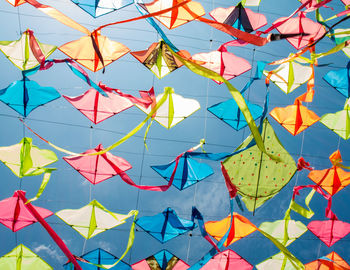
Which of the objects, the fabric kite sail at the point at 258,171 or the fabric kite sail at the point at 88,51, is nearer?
the fabric kite sail at the point at 258,171

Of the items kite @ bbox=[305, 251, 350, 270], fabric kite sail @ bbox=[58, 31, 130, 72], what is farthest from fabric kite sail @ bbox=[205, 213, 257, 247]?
fabric kite sail @ bbox=[58, 31, 130, 72]

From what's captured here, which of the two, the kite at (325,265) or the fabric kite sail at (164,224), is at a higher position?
the fabric kite sail at (164,224)

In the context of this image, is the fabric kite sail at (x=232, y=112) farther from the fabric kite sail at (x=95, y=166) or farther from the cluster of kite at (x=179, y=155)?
the fabric kite sail at (x=95, y=166)

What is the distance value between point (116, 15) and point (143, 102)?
2946mm

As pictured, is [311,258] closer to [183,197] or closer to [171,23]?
[183,197]

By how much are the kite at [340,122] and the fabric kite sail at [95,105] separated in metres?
4.28

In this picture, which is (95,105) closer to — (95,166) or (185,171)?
(95,166)

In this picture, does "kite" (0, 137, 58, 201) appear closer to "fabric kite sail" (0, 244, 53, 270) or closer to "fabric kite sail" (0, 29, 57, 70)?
"fabric kite sail" (0, 29, 57, 70)

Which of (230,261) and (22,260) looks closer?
(22,260)

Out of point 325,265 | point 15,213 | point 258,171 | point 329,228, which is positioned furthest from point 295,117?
point 15,213

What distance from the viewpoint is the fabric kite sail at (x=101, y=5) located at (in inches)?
314

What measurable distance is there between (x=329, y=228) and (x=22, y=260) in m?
6.57

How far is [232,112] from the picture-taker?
→ 8.82 meters

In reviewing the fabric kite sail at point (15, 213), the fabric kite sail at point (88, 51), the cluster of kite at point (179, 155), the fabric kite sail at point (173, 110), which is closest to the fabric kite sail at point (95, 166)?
the cluster of kite at point (179, 155)
